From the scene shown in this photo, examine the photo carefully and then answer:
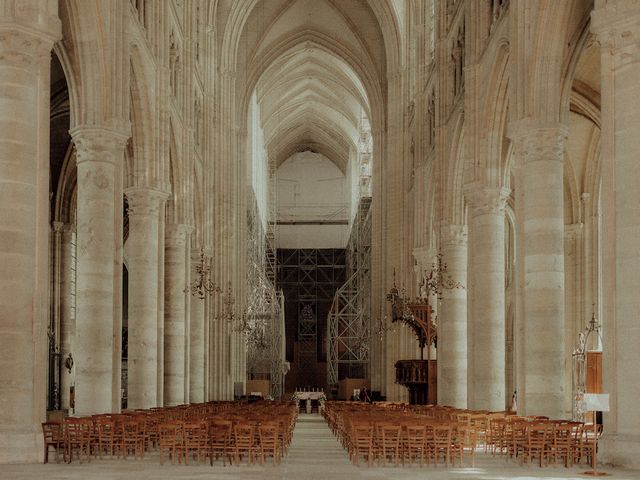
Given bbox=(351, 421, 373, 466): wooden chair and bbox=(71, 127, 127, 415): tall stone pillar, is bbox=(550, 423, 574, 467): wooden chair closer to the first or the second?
bbox=(351, 421, 373, 466): wooden chair

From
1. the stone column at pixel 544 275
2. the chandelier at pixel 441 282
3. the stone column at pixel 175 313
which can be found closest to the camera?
the stone column at pixel 544 275

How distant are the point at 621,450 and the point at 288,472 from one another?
5.29 meters

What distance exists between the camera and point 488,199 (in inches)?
1089

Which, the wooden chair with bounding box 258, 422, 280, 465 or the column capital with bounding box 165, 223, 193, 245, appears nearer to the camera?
the wooden chair with bounding box 258, 422, 280, 465

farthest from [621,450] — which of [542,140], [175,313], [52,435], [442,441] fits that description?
[175,313]

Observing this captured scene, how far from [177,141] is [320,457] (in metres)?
18.5

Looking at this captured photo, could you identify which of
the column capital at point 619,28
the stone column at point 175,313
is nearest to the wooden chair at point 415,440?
the column capital at point 619,28

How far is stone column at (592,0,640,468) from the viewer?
15445mm

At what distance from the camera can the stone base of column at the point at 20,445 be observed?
1537 cm

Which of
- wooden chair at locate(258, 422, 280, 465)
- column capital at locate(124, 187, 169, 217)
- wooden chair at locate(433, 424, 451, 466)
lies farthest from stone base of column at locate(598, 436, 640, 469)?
column capital at locate(124, 187, 169, 217)

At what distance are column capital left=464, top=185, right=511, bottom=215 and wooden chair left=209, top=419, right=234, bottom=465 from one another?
1344cm

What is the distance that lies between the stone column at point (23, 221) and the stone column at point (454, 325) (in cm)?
1964

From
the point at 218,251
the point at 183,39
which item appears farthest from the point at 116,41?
the point at 218,251

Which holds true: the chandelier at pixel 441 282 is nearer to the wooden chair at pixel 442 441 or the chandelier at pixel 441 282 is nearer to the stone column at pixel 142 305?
the stone column at pixel 142 305
